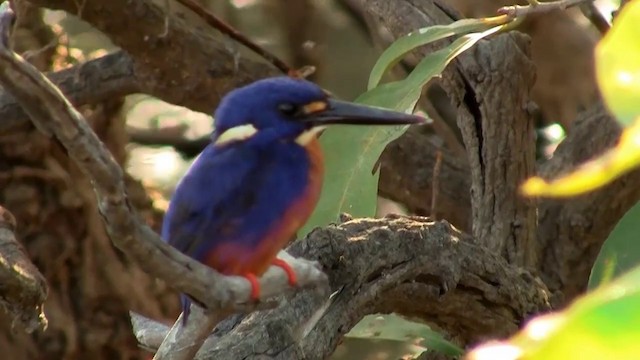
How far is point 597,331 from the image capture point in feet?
0.72

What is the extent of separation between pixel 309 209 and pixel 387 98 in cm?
30

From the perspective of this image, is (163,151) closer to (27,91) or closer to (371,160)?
(371,160)

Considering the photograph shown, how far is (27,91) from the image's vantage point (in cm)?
49

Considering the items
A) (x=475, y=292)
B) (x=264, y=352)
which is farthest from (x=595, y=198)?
(x=264, y=352)

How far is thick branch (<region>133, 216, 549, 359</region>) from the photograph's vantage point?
96 cm

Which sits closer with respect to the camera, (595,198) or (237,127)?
(237,127)

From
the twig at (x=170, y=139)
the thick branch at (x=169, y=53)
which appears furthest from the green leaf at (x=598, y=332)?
the twig at (x=170, y=139)

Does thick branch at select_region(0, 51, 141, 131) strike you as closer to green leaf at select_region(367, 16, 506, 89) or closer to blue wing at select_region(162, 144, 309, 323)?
green leaf at select_region(367, 16, 506, 89)

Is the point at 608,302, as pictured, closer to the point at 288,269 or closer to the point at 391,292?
the point at 288,269

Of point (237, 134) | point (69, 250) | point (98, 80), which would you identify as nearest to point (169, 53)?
point (98, 80)

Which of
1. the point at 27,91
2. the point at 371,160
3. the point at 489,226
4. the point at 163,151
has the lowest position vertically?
the point at 163,151

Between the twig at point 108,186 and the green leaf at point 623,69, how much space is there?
0.99ft

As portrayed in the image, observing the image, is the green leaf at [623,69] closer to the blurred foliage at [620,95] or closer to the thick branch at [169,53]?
the blurred foliage at [620,95]

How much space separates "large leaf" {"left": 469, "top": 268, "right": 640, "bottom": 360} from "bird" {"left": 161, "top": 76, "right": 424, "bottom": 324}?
568mm
